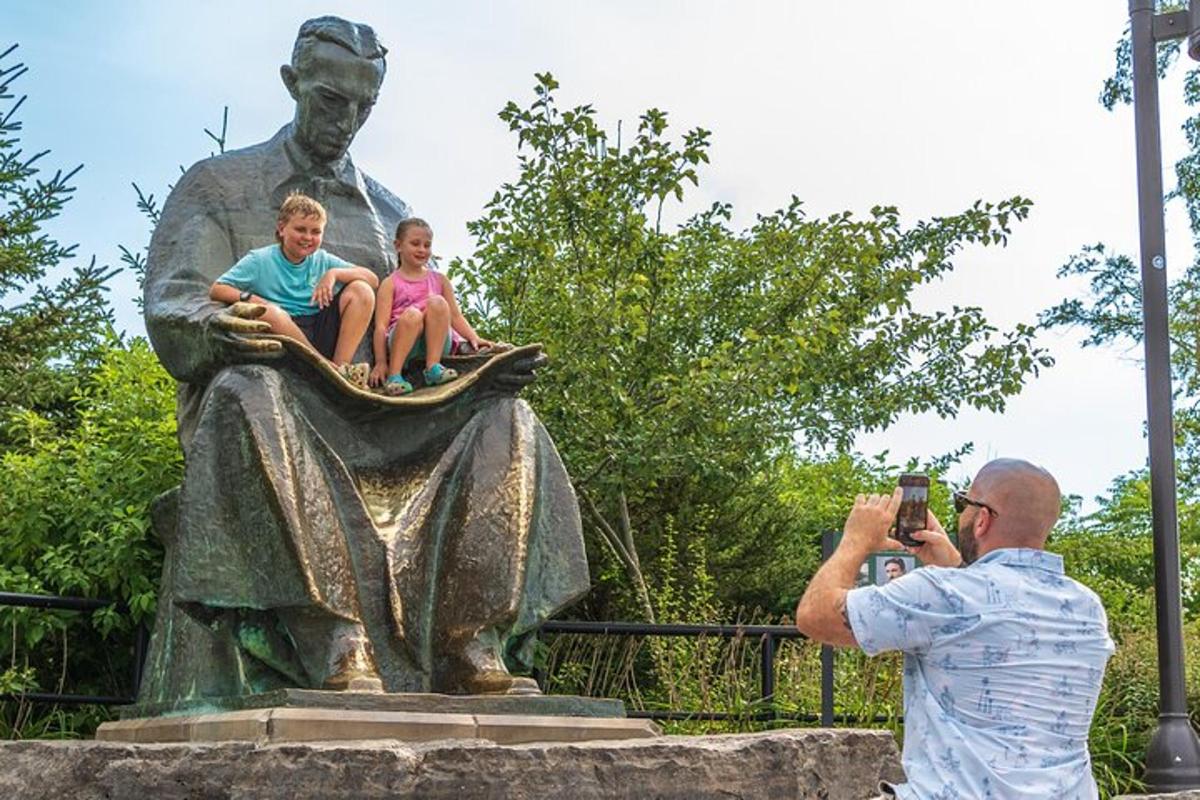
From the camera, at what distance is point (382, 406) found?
5.48 metres

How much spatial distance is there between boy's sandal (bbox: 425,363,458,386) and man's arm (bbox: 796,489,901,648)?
109 inches

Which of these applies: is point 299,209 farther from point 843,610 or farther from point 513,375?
point 843,610

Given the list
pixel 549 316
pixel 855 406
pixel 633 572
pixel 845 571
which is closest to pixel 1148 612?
pixel 855 406

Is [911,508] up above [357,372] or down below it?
below

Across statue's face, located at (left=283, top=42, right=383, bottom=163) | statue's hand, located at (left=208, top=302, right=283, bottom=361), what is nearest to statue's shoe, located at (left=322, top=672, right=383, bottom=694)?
statue's hand, located at (left=208, top=302, right=283, bottom=361)

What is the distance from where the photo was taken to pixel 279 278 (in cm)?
578

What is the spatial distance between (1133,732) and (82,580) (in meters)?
5.54

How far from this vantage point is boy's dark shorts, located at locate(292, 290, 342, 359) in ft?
19.2

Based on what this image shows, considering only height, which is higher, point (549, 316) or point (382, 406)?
point (549, 316)

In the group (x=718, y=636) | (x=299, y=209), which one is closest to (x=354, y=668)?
(x=299, y=209)

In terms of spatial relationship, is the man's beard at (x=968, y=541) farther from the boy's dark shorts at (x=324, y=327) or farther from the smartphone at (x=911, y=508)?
the boy's dark shorts at (x=324, y=327)

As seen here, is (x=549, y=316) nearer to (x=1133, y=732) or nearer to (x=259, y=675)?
(x=1133, y=732)

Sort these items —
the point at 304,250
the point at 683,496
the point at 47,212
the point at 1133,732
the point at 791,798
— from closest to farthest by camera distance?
1. the point at 791,798
2. the point at 304,250
3. the point at 1133,732
4. the point at 47,212
5. the point at 683,496

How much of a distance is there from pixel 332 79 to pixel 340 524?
191 centimetres
